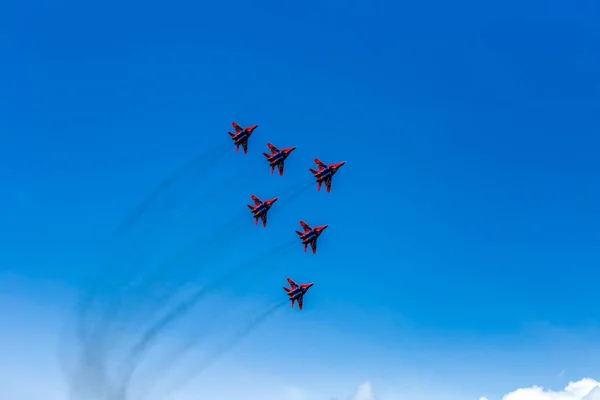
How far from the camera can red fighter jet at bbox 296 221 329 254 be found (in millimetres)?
162250

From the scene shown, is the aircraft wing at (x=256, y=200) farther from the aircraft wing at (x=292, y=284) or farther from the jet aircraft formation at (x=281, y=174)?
the aircraft wing at (x=292, y=284)

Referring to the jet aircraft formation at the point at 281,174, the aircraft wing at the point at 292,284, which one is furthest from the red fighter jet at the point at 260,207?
the aircraft wing at the point at 292,284

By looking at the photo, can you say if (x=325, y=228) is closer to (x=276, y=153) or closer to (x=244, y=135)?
(x=276, y=153)

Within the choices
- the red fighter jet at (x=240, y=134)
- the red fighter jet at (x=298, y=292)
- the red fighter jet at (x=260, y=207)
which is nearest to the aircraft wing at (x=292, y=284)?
the red fighter jet at (x=298, y=292)

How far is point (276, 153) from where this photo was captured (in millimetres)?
165500

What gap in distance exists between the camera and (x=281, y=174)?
168000mm

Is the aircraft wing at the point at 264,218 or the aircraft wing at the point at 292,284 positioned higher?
the aircraft wing at the point at 264,218

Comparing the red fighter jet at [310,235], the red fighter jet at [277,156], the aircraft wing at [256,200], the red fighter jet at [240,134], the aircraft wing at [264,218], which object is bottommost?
the red fighter jet at [310,235]

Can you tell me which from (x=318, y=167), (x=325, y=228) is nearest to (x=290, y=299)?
(x=325, y=228)

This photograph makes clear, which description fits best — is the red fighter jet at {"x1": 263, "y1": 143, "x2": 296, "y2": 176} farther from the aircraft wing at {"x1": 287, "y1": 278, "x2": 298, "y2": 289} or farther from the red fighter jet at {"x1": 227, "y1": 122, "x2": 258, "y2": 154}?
the aircraft wing at {"x1": 287, "y1": 278, "x2": 298, "y2": 289}

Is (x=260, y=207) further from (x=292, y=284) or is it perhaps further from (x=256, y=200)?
(x=292, y=284)

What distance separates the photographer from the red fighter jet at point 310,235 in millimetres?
162250

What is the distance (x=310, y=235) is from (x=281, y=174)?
91.0 ft

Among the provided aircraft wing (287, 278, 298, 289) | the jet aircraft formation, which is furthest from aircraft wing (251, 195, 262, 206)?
aircraft wing (287, 278, 298, 289)
